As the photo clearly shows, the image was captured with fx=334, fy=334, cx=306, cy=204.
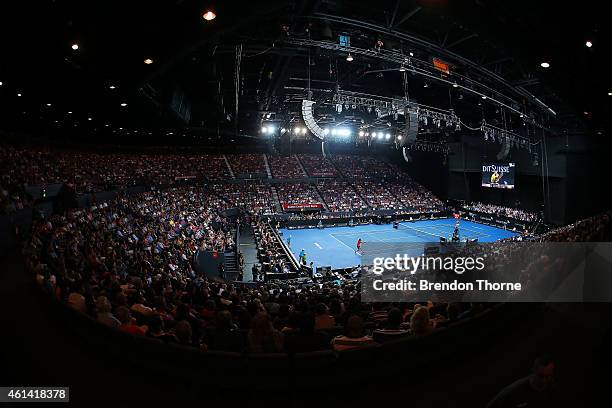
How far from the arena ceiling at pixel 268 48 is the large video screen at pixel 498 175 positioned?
17060 mm

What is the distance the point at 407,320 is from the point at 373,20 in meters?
8.40

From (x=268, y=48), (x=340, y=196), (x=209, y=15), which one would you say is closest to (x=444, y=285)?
(x=209, y=15)

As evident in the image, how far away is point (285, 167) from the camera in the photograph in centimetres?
4547

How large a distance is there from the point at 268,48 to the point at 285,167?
35.0 metres

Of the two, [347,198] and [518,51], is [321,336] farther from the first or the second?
[347,198]

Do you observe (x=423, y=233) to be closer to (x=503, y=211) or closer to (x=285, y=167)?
(x=503, y=211)

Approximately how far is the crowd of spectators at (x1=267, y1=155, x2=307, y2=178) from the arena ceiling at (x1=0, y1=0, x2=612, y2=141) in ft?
80.1

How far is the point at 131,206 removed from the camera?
21.8 meters

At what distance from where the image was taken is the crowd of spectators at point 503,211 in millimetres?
35281

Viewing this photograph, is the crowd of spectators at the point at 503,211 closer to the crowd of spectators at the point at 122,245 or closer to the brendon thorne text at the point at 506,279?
the brendon thorne text at the point at 506,279

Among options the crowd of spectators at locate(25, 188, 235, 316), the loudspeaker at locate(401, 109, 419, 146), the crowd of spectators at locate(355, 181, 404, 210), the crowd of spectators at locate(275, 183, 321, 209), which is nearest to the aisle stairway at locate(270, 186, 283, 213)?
the crowd of spectators at locate(275, 183, 321, 209)

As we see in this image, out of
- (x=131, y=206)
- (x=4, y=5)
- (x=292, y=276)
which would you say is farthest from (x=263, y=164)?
(x=4, y=5)

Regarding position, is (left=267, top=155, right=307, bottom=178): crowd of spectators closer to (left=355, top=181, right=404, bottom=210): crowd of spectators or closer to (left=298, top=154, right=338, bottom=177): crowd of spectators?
(left=298, top=154, right=338, bottom=177): crowd of spectators

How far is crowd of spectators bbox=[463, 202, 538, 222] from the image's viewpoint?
116 ft
